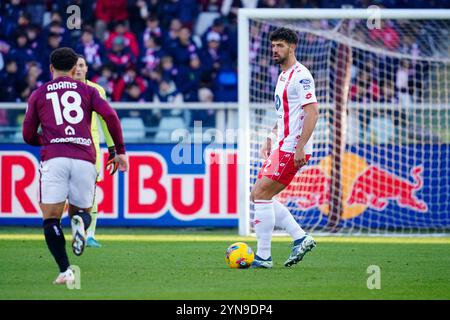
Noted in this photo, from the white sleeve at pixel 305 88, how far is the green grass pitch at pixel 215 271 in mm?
1573

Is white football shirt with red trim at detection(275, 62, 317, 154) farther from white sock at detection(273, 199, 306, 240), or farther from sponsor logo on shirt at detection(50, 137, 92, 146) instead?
sponsor logo on shirt at detection(50, 137, 92, 146)

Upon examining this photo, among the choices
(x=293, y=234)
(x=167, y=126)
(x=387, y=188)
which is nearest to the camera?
(x=293, y=234)

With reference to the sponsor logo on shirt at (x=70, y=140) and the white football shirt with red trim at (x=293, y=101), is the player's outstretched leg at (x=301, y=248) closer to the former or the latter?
the white football shirt with red trim at (x=293, y=101)

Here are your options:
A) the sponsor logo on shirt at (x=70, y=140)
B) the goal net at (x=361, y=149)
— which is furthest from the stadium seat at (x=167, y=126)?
the sponsor logo on shirt at (x=70, y=140)

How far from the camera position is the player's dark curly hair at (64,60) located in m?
8.22

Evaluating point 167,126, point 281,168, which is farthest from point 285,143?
point 167,126

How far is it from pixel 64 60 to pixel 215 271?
2.43 m

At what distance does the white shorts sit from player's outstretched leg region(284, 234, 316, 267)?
7.44 feet

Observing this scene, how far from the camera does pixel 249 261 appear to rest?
954 centimetres

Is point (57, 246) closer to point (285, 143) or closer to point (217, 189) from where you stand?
point (285, 143)

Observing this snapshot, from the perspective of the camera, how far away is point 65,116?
813cm

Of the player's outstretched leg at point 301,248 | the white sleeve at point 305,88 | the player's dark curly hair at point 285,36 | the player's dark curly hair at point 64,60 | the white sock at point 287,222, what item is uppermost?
the player's dark curly hair at point 285,36

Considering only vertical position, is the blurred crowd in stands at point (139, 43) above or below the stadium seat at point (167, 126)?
above

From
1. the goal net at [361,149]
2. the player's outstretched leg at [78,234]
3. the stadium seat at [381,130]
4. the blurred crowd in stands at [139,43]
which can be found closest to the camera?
the player's outstretched leg at [78,234]
